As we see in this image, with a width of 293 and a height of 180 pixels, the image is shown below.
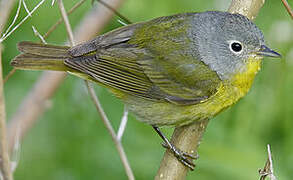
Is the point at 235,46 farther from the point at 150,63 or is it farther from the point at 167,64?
the point at 150,63

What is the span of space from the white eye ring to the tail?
1.23m

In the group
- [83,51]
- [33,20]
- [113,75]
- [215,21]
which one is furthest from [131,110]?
[33,20]

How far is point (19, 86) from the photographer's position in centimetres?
482

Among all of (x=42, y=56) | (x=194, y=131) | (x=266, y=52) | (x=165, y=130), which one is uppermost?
(x=266, y=52)

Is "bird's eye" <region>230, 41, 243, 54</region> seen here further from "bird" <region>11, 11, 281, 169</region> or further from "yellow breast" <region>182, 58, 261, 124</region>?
"yellow breast" <region>182, 58, 261, 124</region>

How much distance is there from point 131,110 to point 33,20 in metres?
1.48

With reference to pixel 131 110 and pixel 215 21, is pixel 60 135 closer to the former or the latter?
pixel 131 110

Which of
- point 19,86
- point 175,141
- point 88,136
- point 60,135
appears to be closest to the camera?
point 175,141

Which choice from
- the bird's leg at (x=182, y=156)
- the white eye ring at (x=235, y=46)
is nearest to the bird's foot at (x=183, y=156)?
the bird's leg at (x=182, y=156)

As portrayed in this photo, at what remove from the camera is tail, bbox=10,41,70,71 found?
3.64 metres

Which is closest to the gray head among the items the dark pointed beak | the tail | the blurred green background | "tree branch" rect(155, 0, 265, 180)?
the dark pointed beak

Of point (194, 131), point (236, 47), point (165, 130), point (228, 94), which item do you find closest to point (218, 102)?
point (228, 94)

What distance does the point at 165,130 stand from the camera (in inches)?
168

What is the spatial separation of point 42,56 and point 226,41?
1385 millimetres
